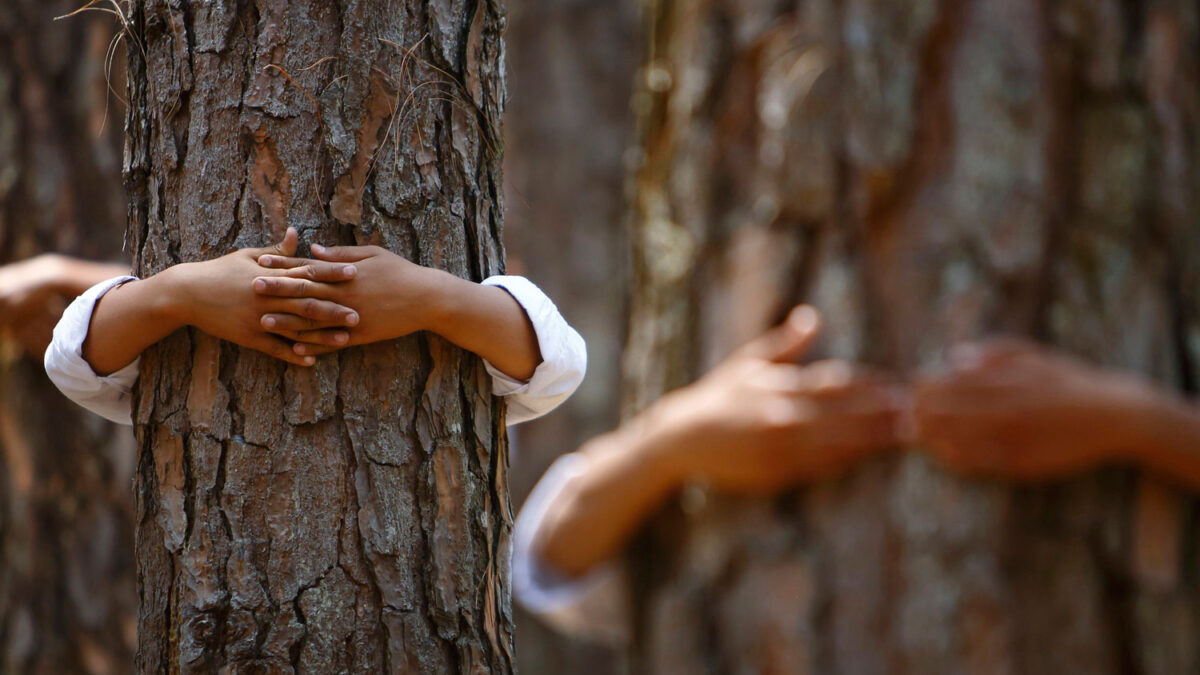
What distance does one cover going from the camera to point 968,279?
6.11 feet

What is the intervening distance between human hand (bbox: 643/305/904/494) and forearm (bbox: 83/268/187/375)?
1041 millimetres

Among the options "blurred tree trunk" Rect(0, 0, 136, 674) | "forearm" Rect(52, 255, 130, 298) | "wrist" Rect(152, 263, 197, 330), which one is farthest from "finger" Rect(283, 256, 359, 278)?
"blurred tree trunk" Rect(0, 0, 136, 674)

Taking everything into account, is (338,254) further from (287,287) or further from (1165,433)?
(1165,433)

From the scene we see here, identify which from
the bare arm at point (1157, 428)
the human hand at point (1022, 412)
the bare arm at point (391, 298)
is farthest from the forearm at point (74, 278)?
the bare arm at point (1157, 428)

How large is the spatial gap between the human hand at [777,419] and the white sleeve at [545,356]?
2.35 feet

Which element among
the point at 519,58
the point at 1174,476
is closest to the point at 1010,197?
the point at 1174,476

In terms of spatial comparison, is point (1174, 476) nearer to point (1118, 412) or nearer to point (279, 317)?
point (1118, 412)

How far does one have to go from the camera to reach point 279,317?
1.04m

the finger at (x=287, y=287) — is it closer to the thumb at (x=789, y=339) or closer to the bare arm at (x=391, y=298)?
the bare arm at (x=391, y=298)

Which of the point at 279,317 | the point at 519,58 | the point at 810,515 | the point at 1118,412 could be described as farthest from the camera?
the point at 519,58

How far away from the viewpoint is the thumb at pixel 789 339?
6.37 ft

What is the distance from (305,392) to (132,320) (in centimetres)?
18

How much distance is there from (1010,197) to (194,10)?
132cm

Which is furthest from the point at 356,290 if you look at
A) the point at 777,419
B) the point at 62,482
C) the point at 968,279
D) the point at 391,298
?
the point at 62,482
